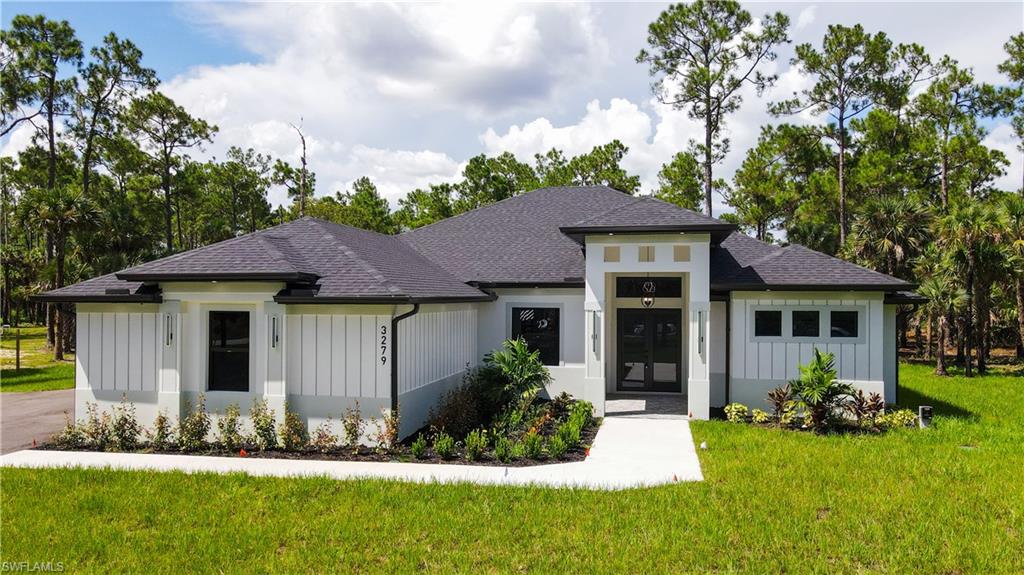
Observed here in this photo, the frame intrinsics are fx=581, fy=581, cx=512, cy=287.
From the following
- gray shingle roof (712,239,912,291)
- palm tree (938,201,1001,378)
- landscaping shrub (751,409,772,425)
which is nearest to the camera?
landscaping shrub (751,409,772,425)

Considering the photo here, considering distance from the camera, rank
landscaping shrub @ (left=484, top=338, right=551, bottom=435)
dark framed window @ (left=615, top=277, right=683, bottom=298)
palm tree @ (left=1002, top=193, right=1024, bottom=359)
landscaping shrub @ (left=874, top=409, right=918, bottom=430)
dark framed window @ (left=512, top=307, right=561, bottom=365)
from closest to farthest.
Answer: landscaping shrub @ (left=874, top=409, right=918, bottom=430) < landscaping shrub @ (left=484, top=338, right=551, bottom=435) < dark framed window @ (left=512, top=307, right=561, bottom=365) < dark framed window @ (left=615, top=277, right=683, bottom=298) < palm tree @ (left=1002, top=193, right=1024, bottom=359)

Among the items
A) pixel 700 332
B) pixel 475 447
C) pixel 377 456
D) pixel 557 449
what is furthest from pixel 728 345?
pixel 377 456

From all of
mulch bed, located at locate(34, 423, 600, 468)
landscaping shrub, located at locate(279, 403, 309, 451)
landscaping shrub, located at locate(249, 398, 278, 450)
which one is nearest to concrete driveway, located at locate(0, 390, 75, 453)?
mulch bed, located at locate(34, 423, 600, 468)

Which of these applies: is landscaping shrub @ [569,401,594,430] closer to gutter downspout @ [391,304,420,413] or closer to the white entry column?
the white entry column

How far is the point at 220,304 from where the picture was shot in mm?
10828

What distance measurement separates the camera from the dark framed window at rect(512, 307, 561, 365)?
14.9m

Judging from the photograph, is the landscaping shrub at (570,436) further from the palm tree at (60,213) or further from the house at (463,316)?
the palm tree at (60,213)

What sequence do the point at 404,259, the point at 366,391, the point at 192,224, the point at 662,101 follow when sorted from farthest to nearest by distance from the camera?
the point at 192,224 < the point at 662,101 < the point at 404,259 < the point at 366,391

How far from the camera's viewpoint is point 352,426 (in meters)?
10.1

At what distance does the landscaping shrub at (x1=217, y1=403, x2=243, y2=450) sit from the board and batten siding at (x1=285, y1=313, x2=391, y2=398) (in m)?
1.01

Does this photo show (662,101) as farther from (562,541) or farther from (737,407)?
(562,541)

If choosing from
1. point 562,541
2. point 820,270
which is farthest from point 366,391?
point 820,270

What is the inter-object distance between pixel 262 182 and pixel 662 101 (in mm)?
34494
